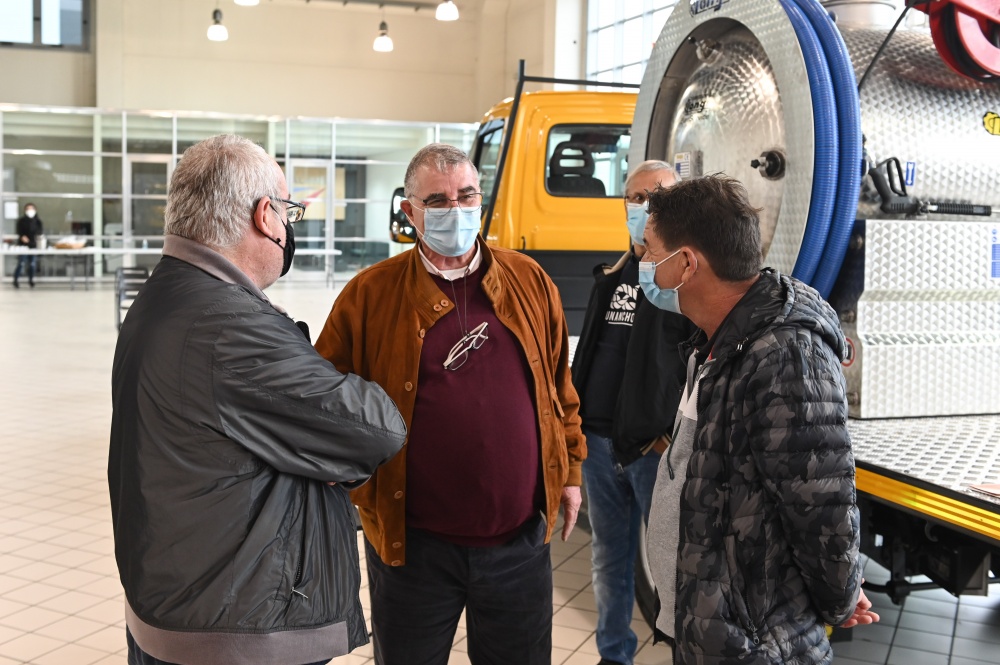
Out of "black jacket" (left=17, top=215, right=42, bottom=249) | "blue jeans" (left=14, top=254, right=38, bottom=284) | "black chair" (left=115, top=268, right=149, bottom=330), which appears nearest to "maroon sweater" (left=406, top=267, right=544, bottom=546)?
"black chair" (left=115, top=268, right=149, bottom=330)

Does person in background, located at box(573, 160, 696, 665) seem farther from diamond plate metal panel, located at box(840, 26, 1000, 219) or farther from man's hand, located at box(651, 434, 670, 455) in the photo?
diamond plate metal panel, located at box(840, 26, 1000, 219)

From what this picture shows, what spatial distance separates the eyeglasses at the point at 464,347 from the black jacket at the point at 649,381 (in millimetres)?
816

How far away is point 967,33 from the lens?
3055mm

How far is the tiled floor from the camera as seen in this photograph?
3.91 m

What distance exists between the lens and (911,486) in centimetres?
240

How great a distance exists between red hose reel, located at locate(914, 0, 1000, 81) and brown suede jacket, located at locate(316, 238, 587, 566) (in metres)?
1.50

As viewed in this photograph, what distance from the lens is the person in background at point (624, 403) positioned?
317 centimetres

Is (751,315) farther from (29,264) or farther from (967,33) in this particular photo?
(29,264)

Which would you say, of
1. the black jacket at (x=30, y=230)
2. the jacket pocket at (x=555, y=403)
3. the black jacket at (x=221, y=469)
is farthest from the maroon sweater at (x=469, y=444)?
the black jacket at (x=30, y=230)

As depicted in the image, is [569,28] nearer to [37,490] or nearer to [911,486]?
[37,490]

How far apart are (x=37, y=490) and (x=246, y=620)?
4950 millimetres

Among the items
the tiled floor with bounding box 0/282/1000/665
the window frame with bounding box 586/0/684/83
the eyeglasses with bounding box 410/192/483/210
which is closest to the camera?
the eyeglasses with bounding box 410/192/483/210

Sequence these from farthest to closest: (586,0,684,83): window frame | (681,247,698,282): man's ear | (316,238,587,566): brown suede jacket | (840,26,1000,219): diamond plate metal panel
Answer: (586,0,684,83): window frame, (840,26,1000,219): diamond plate metal panel, (316,238,587,566): brown suede jacket, (681,247,698,282): man's ear

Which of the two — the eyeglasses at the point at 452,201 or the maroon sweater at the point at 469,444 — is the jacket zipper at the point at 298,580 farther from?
the eyeglasses at the point at 452,201
